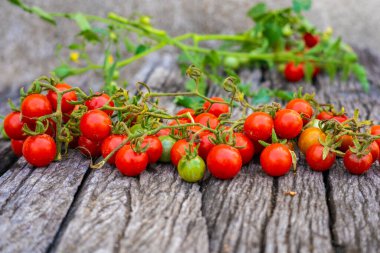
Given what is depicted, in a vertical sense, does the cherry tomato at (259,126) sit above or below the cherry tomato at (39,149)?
above

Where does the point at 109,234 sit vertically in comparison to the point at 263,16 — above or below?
below

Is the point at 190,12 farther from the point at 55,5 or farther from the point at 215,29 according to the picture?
the point at 55,5

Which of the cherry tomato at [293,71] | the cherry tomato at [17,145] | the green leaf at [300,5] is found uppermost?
the green leaf at [300,5]

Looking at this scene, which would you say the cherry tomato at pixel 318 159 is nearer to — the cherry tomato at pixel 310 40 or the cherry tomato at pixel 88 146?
the cherry tomato at pixel 88 146

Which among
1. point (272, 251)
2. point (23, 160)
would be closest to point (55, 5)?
point (23, 160)

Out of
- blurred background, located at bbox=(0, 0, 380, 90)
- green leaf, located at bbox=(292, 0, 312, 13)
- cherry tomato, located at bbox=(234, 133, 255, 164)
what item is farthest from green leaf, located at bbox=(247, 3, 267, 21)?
cherry tomato, located at bbox=(234, 133, 255, 164)

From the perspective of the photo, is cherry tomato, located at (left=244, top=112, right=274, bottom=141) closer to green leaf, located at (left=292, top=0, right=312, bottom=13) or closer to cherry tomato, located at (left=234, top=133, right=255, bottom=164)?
cherry tomato, located at (left=234, top=133, right=255, bottom=164)

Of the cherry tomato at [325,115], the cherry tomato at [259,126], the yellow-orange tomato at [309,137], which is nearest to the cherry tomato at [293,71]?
the cherry tomato at [325,115]
